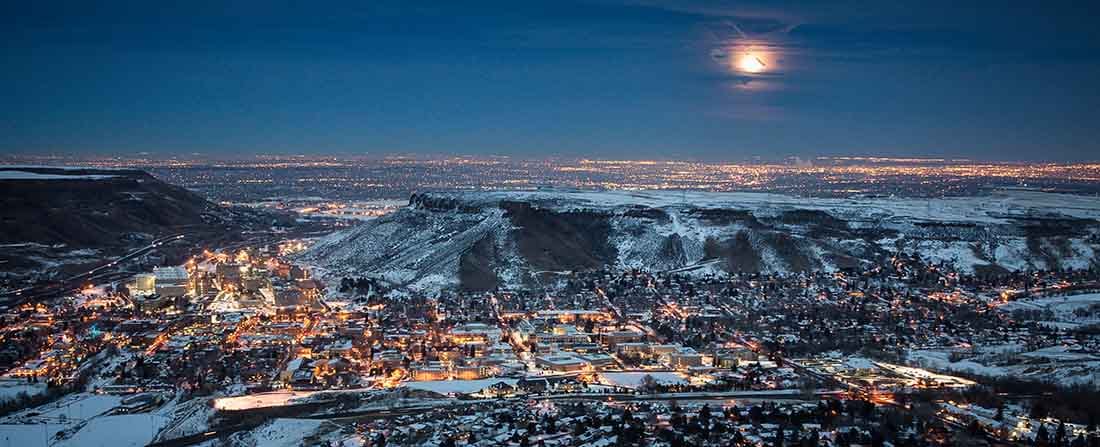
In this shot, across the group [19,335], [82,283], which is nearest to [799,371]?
[19,335]

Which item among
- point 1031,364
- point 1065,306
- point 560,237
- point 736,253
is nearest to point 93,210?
point 560,237

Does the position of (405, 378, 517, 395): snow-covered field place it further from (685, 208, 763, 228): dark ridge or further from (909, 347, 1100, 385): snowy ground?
(685, 208, 763, 228): dark ridge

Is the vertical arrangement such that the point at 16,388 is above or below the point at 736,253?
below

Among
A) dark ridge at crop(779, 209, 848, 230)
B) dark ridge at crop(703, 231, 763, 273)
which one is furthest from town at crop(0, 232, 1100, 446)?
dark ridge at crop(779, 209, 848, 230)

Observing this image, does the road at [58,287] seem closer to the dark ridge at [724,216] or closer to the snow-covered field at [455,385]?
the snow-covered field at [455,385]

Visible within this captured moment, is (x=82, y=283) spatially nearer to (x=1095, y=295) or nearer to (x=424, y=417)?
(x=424, y=417)

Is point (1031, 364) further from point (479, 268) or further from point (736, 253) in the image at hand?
point (479, 268)

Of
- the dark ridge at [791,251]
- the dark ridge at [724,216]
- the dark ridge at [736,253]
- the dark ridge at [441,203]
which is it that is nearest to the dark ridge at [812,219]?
Result: the dark ridge at [724,216]
